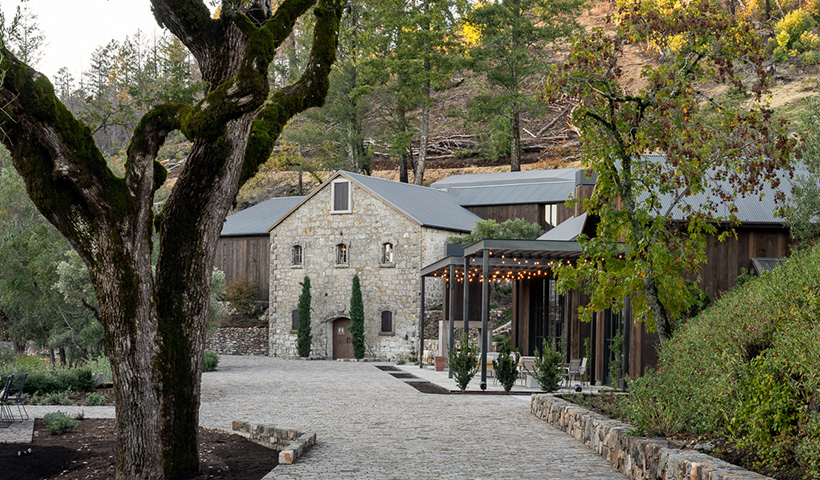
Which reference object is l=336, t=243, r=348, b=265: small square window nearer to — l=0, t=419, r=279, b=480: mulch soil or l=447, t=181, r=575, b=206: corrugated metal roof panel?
l=447, t=181, r=575, b=206: corrugated metal roof panel

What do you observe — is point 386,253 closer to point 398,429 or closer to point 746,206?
point 746,206

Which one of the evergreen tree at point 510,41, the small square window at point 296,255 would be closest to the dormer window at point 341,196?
the small square window at point 296,255

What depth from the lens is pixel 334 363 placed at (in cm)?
2650

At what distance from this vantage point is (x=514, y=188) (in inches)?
1362

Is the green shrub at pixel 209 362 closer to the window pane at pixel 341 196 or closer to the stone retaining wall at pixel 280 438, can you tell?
the window pane at pixel 341 196

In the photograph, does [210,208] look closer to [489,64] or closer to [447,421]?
[447,421]

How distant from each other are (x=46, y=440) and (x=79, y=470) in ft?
5.88

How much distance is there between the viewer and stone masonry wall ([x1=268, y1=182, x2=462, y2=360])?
27516mm

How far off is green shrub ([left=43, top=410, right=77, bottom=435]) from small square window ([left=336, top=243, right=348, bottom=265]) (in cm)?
1961

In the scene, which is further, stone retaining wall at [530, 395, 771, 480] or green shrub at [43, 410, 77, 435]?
green shrub at [43, 410, 77, 435]

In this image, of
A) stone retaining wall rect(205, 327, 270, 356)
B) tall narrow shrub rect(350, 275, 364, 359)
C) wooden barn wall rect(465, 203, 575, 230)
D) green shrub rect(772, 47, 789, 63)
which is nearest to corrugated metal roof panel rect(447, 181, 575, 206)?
wooden barn wall rect(465, 203, 575, 230)

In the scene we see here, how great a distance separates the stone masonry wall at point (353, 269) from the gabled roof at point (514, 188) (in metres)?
5.44

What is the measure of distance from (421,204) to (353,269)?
12.9 ft

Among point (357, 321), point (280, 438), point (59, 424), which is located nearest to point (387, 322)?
point (357, 321)
